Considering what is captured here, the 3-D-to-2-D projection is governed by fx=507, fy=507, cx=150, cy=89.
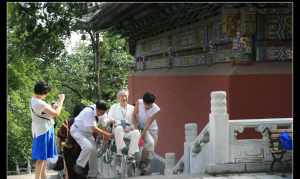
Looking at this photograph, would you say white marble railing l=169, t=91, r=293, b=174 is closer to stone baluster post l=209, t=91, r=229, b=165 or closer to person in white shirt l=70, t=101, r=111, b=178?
stone baluster post l=209, t=91, r=229, b=165

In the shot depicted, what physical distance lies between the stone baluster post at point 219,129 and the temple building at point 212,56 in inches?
48.2

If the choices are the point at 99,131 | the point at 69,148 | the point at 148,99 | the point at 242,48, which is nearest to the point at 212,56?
the point at 242,48

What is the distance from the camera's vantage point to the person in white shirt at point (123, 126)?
7.41m

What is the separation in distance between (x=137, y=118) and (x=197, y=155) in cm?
107

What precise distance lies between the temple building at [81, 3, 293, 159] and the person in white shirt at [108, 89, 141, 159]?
71.1 inches

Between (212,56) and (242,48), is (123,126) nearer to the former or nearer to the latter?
(242,48)

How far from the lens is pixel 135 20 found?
11.1 m

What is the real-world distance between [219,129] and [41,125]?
2.50 meters

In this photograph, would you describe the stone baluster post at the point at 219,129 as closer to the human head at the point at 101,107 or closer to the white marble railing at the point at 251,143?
the white marble railing at the point at 251,143

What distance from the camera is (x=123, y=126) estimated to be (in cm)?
754

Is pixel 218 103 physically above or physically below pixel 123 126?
above

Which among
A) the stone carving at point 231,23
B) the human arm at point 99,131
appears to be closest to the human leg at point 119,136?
the human arm at point 99,131

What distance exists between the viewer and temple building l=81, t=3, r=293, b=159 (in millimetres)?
8391

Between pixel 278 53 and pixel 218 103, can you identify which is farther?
pixel 278 53
